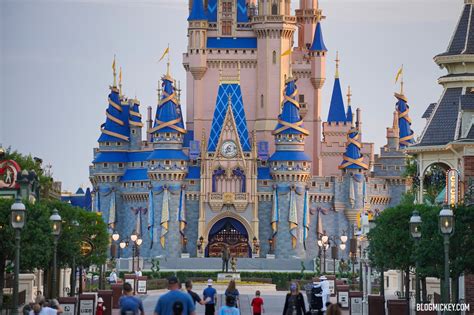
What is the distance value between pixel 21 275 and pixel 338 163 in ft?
283

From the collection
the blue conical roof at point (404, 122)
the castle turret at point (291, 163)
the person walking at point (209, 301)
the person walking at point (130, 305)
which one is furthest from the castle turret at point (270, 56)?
the person walking at point (130, 305)

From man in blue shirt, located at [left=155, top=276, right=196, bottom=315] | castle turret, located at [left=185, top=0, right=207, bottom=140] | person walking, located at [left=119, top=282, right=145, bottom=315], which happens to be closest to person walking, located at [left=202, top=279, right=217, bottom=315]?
person walking, located at [left=119, top=282, right=145, bottom=315]

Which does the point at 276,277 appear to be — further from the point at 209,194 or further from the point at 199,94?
the point at 199,94

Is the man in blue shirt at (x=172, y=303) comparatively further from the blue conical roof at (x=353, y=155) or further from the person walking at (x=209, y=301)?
the blue conical roof at (x=353, y=155)

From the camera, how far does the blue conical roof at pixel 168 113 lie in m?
143

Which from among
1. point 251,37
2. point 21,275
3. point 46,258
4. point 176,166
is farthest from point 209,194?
point 46,258

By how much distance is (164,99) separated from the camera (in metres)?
143

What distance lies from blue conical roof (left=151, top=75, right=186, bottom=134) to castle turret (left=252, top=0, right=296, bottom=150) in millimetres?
10280

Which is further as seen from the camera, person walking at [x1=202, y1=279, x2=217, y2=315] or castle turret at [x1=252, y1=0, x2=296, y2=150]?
castle turret at [x1=252, y1=0, x2=296, y2=150]

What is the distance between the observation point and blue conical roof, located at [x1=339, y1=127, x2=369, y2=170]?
487 ft

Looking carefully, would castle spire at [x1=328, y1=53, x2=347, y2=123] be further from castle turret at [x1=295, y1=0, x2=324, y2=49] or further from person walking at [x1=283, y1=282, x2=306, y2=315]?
person walking at [x1=283, y1=282, x2=306, y2=315]

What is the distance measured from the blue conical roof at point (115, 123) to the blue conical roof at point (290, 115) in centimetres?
1426

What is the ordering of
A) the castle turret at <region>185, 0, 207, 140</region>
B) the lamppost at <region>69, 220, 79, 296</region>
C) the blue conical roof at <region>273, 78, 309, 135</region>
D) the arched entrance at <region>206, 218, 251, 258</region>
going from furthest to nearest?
the castle turret at <region>185, 0, 207, 140</region>
the arched entrance at <region>206, 218, 251, 258</region>
the blue conical roof at <region>273, 78, 309, 135</region>
the lamppost at <region>69, 220, 79, 296</region>

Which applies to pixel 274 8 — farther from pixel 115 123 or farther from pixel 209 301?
pixel 209 301
